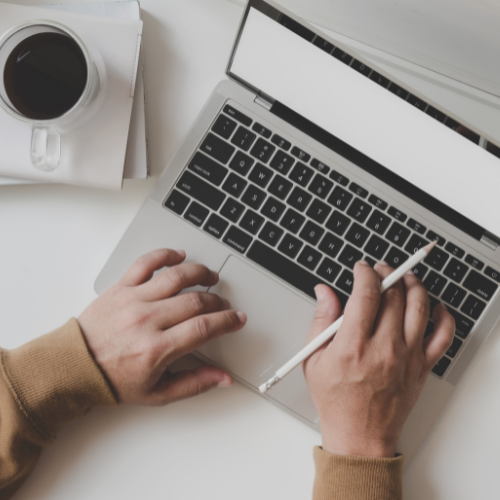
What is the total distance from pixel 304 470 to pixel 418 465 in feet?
0.53

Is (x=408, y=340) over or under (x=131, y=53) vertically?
under

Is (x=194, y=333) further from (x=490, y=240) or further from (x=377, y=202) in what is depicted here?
(x=490, y=240)

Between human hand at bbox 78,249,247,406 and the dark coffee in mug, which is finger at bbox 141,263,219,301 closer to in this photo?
human hand at bbox 78,249,247,406

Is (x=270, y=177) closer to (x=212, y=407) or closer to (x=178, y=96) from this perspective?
(x=178, y=96)

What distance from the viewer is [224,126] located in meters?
0.56

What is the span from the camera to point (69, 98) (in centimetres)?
53

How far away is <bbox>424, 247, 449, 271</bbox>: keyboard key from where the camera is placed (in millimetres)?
572

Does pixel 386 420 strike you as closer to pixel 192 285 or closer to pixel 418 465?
pixel 418 465

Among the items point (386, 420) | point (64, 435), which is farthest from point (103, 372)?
point (386, 420)

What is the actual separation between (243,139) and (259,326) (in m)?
0.25

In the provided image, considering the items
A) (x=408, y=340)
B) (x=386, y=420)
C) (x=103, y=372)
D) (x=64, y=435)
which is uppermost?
(x=408, y=340)

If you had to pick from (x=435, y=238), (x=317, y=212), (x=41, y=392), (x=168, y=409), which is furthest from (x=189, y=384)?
(x=435, y=238)

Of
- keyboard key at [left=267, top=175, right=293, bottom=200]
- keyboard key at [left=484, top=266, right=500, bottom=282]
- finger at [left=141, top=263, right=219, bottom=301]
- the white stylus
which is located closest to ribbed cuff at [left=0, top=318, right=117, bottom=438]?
finger at [left=141, top=263, right=219, bottom=301]

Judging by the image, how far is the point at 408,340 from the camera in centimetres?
55
